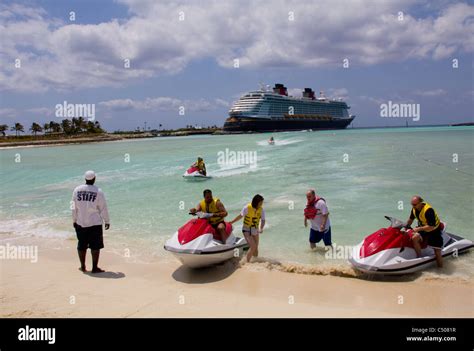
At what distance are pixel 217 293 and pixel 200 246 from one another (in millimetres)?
914

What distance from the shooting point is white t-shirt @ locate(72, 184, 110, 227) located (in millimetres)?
6172

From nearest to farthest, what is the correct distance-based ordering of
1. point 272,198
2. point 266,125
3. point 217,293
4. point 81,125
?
point 217,293, point 272,198, point 266,125, point 81,125

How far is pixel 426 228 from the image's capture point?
6.20m

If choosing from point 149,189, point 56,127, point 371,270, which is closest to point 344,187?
point 149,189

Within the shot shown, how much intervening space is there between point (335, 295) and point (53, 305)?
421 centimetres

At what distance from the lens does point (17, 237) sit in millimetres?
9820

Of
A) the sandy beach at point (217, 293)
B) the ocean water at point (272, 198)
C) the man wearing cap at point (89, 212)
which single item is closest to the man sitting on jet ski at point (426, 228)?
the sandy beach at point (217, 293)

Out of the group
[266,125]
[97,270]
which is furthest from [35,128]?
[97,270]

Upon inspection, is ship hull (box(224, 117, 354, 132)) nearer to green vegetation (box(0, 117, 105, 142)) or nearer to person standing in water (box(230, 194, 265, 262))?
green vegetation (box(0, 117, 105, 142))

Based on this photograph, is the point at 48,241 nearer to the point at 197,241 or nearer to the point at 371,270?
the point at 197,241

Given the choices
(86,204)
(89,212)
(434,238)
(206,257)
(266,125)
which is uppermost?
(266,125)

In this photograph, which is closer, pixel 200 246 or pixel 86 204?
pixel 86 204

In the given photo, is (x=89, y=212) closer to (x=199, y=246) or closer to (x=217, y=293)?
(x=199, y=246)
